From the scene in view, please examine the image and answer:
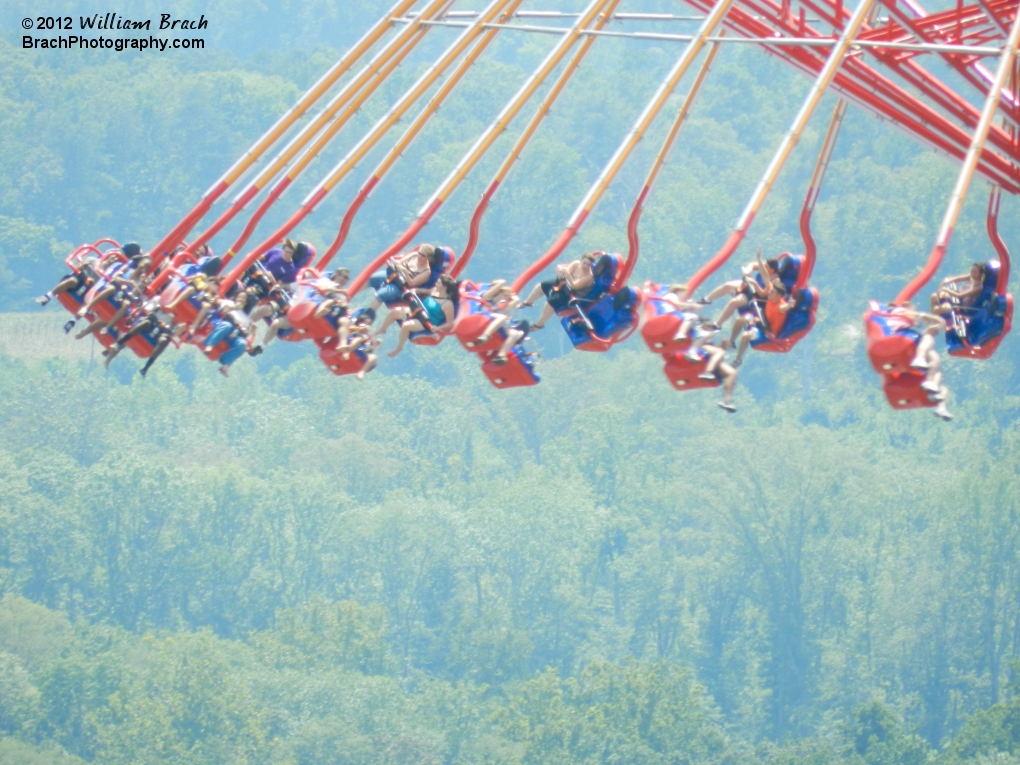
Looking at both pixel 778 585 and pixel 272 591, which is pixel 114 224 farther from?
pixel 778 585

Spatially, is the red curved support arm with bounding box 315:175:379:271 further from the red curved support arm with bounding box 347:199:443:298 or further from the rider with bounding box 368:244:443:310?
the rider with bounding box 368:244:443:310

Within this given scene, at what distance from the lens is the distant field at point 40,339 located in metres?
120

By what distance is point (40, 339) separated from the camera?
122500mm

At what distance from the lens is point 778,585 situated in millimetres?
99562

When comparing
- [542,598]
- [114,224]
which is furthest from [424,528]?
[114,224]

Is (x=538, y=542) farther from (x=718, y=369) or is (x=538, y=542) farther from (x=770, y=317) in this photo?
(x=718, y=369)

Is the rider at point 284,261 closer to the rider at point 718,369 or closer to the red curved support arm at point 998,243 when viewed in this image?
the rider at point 718,369

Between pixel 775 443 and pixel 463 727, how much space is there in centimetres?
2398

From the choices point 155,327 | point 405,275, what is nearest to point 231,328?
point 155,327

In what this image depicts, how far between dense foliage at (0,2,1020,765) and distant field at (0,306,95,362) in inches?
125

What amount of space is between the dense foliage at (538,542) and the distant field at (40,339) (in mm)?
3179

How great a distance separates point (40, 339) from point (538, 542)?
36.5 metres

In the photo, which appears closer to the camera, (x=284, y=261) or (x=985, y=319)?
(x=985, y=319)
